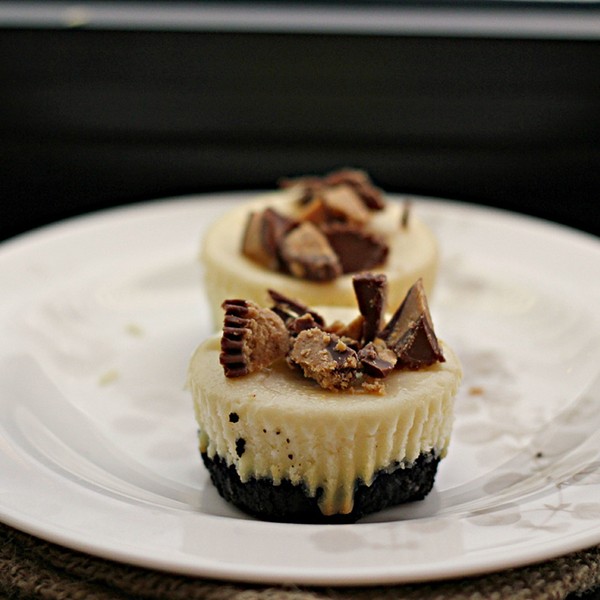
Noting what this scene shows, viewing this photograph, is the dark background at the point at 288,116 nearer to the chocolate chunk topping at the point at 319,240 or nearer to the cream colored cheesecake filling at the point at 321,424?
the chocolate chunk topping at the point at 319,240

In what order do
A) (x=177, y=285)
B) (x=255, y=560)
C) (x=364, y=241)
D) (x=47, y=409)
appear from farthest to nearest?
1. (x=177, y=285)
2. (x=364, y=241)
3. (x=47, y=409)
4. (x=255, y=560)

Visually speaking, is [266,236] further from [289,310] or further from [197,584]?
[197,584]

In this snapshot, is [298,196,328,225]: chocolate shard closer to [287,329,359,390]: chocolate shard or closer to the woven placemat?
[287,329,359,390]: chocolate shard

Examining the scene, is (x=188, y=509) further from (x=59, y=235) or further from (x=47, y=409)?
(x=59, y=235)

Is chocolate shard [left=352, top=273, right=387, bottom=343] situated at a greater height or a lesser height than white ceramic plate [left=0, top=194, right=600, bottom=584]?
greater

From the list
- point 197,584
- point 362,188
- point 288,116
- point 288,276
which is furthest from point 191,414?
point 288,116

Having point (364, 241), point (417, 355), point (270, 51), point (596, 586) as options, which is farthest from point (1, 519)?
point (270, 51)

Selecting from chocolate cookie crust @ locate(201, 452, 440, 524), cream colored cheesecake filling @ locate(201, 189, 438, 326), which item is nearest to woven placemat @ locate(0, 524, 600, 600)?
chocolate cookie crust @ locate(201, 452, 440, 524)
